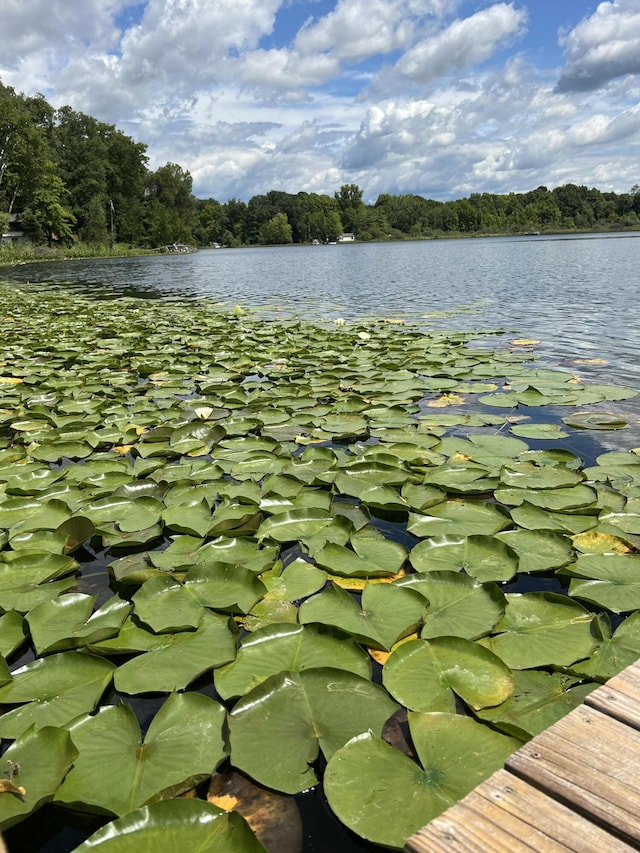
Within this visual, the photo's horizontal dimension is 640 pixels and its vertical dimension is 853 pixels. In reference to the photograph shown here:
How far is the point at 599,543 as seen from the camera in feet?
6.47

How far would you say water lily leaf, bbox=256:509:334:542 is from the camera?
2092 mm

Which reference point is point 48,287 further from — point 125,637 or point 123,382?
point 125,637

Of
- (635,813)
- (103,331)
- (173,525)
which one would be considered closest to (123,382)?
(173,525)

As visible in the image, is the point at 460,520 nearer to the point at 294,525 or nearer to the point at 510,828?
the point at 294,525

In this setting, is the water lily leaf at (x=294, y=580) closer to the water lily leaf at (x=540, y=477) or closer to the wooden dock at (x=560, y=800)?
the wooden dock at (x=560, y=800)

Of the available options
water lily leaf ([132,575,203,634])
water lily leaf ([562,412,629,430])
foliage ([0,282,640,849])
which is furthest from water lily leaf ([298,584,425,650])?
water lily leaf ([562,412,629,430])

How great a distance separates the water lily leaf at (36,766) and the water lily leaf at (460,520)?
1.35 metres

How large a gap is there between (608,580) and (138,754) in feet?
4.75

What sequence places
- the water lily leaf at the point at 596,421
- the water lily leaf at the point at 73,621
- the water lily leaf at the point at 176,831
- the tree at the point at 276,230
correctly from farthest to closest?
the tree at the point at 276,230, the water lily leaf at the point at 596,421, the water lily leaf at the point at 73,621, the water lily leaf at the point at 176,831

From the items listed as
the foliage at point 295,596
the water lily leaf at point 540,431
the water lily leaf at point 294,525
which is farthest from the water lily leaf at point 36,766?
the water lily leaf at point 540,431

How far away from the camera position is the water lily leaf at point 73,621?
154cm

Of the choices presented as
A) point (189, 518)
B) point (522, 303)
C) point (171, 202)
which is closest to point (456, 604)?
point (189, 518)

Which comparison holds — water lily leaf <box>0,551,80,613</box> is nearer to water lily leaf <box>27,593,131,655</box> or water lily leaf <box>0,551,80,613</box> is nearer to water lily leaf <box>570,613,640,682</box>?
water lily leaf <box>27,593,131,655</box>

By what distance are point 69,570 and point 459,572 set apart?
1.36 m
